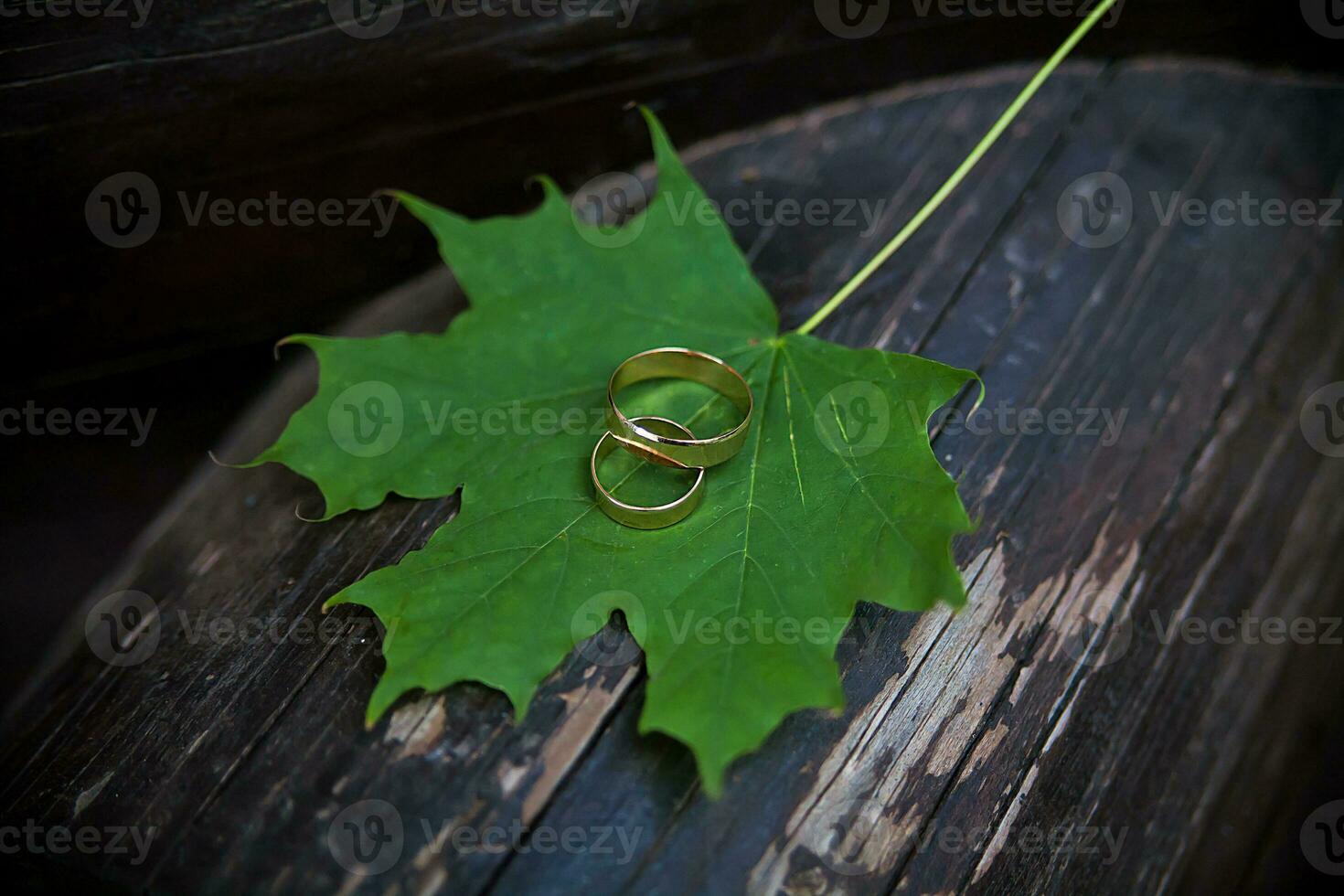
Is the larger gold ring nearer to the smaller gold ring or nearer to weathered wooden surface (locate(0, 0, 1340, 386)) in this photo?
the smaller gold ring

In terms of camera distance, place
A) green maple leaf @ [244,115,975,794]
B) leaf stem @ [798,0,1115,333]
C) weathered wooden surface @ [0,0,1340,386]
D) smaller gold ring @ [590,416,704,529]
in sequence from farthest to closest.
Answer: leaf stem @ [798,0,1115,333]
weathered wooden surface @ [0,0,1340,386]
smaller gold ring @ [590,416,704,529]
green maple leaf @ [244,115,975,794]

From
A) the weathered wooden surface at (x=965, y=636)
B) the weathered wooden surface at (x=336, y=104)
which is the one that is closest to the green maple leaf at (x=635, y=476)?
the weathered wooden surface at (x=965, y=636)

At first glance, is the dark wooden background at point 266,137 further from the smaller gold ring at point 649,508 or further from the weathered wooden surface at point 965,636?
the smaller gold ring at point 649,508

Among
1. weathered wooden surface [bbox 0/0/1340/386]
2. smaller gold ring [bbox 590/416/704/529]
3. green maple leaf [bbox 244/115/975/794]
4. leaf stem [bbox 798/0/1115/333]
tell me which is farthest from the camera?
leaf stem [bbox 798/0/1115/333]

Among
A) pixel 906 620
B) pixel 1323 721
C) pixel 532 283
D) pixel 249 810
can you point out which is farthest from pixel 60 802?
pixel 1323 721

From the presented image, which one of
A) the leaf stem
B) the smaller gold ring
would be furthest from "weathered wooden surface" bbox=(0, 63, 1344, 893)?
the smaller gold ring

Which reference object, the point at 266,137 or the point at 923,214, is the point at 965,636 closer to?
the point at 923,214
